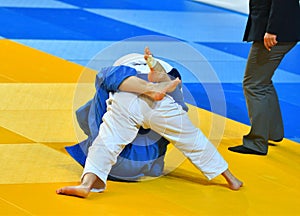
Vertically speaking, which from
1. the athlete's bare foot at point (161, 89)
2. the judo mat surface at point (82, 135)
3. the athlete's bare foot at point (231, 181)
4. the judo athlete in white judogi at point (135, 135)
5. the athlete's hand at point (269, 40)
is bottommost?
the judo mat surface at point (82, 135)

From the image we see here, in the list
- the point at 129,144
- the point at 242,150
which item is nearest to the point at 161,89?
the point at 129,144

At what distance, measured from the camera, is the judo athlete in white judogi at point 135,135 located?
511 cm

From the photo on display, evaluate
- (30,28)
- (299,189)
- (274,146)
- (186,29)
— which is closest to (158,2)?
(186,29)

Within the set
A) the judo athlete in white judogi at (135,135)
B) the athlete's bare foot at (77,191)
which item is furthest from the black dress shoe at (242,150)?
the athlete's bare foot at (77,191)

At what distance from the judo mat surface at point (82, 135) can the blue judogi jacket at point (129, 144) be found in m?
0.08

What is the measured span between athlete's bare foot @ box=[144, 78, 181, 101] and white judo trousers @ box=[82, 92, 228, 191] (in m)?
0.05

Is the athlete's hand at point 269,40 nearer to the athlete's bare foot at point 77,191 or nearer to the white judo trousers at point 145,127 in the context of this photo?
the white judo trousers at point 145,127

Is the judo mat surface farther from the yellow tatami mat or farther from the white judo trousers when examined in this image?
the white judo trousers

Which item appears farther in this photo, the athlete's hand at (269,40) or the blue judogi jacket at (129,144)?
the athlete's hand at (269,40)

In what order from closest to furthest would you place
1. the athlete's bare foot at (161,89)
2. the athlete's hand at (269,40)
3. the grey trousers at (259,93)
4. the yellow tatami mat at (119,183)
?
the yellow tatami mat at (119,183) < the athlete's bare foot at (161,89) < the athlete's hand at (269,40) < the grey trousers at (259,93)

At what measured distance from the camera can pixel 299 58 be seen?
32.8 feet

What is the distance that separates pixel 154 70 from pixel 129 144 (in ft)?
1.82

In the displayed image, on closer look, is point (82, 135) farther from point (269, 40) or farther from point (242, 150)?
point (269, 40)

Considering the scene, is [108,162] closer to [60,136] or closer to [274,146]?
[60,136]
